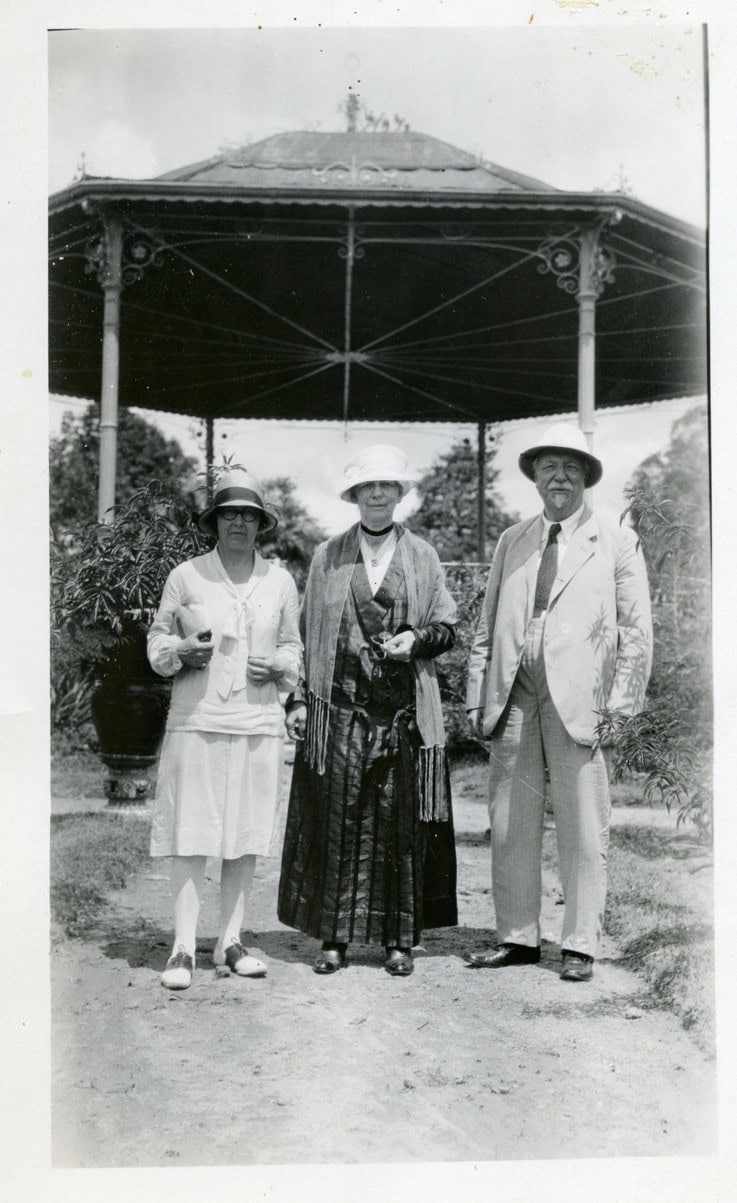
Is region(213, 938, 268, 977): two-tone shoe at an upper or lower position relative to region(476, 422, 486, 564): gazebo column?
lower

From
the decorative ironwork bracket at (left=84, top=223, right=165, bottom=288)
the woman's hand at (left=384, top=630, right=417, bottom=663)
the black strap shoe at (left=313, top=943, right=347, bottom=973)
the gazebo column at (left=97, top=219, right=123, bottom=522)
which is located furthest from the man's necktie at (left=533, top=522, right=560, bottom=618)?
the decorative ironwork bracket at (left=84, top=223, right=165, bottom=288)

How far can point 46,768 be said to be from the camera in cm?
397

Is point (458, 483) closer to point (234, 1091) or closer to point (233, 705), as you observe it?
point (233, 705)

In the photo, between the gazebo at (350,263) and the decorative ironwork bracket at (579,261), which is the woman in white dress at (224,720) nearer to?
the gazebo at (350,263)

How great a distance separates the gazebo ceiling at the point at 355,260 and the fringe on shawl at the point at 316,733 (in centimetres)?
155

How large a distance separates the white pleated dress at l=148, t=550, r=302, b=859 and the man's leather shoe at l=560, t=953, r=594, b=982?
3.89 ft

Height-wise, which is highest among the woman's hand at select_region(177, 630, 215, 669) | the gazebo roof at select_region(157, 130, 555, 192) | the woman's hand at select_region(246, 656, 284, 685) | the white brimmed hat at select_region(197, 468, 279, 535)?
the gazebo roof at select_region(157, 130, 555, 192)

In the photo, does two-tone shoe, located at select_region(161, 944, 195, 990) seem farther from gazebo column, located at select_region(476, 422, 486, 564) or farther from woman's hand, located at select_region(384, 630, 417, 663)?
gazebo column, located at select_region(476, 422, 486, 564)

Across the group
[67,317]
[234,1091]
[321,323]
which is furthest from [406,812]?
[321,323]

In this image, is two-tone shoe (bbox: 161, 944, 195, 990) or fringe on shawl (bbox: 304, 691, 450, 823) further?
fringe on shawl (bbox: 304, 691, 450, 823)

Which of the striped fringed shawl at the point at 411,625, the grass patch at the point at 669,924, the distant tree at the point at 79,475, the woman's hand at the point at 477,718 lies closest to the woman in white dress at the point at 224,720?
the striped fringed shawl at the point at 411,625

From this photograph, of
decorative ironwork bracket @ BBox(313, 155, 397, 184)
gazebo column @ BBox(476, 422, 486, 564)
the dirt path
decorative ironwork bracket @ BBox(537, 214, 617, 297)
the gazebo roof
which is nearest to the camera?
the dirt path

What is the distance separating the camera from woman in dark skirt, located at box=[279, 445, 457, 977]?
422 cm

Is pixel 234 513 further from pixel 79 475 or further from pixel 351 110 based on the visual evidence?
pixel 351 110
